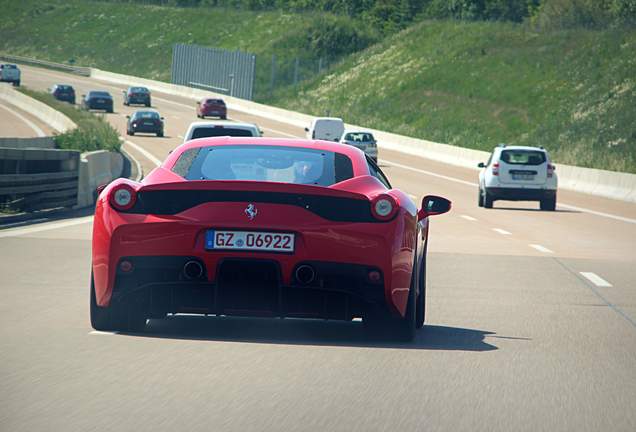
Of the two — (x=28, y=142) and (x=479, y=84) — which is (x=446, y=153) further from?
(x=479, y=84)

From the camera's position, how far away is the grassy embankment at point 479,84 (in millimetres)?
75750

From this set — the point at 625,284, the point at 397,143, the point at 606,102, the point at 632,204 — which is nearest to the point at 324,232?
the point at 625,284

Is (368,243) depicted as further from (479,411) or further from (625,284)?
(625,284)

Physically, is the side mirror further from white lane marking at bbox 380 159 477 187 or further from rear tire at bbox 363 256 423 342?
white lane marking at bbox 380 159 477 187

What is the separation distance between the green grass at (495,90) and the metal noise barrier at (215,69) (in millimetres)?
6669

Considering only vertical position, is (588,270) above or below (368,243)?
below

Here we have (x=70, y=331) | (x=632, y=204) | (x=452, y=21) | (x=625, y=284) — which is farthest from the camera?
(x=452, y=21)

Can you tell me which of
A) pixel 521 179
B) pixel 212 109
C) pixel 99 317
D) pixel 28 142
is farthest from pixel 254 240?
pixel 212 109

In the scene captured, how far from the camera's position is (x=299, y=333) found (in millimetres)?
9594

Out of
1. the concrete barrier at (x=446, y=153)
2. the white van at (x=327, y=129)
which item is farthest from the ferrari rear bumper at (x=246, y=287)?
the white van at (x=327, y=129)

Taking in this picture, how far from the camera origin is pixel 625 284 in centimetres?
1480

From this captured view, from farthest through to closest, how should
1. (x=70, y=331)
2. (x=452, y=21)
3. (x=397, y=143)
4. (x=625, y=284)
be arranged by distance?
(x=452, y=21) → (x=397, y=143) → (x=625, y=284) → (x=70, y=331)

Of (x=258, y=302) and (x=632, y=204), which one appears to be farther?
(x=632, y=204)

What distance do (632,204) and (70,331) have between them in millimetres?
31682
